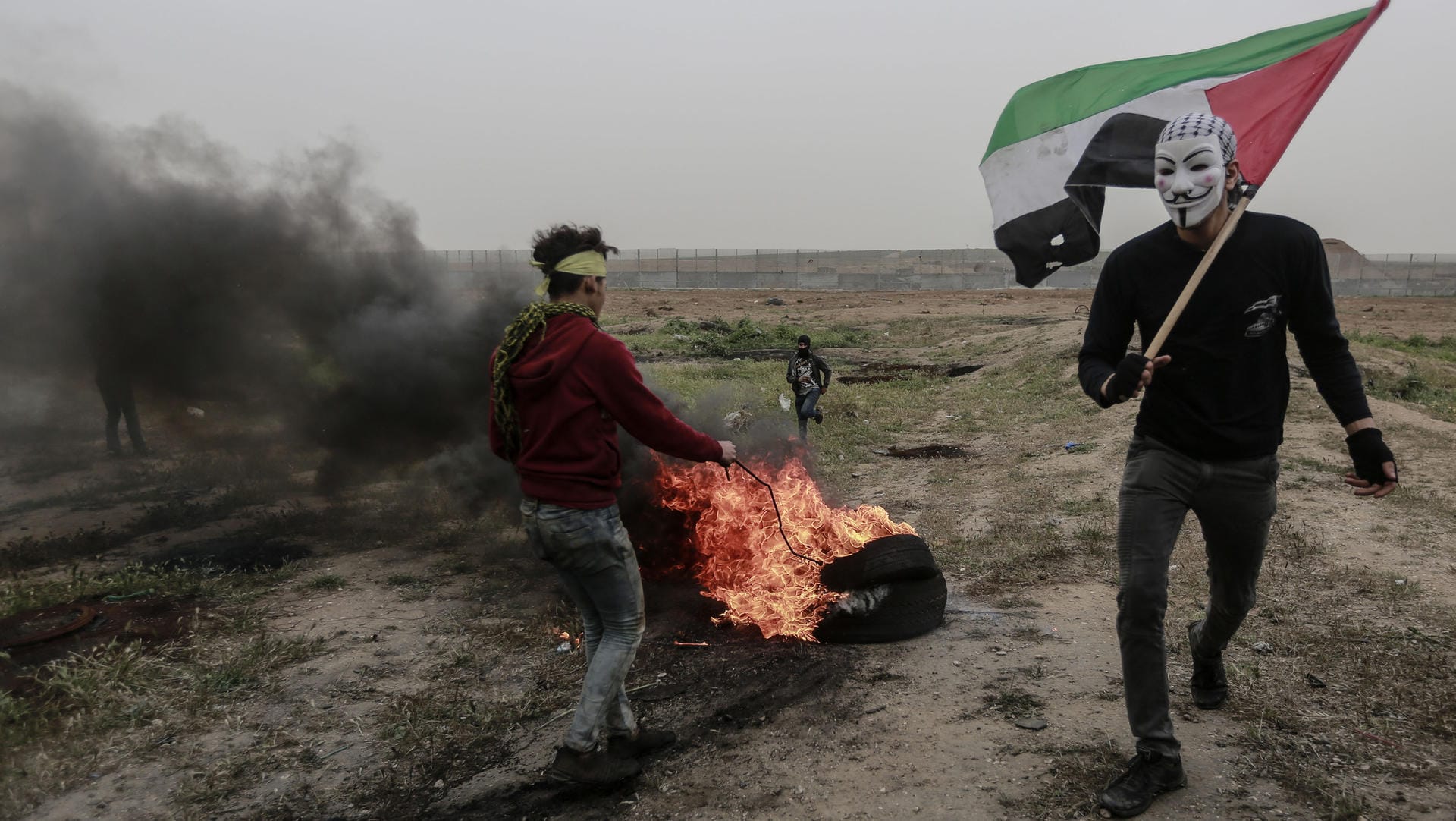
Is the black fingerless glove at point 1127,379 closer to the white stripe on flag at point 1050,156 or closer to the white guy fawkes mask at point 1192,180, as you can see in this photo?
the white guy fawkes mask at point 1192,180

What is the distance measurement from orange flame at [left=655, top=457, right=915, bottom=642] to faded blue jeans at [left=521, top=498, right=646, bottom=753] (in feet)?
5.14

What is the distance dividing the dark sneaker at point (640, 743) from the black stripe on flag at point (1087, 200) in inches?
110

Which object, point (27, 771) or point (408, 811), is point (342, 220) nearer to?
point (27, 771)

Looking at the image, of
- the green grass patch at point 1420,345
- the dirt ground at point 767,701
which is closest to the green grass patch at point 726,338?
the green grass patch at point 1420,345

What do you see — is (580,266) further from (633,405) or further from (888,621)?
(888,621)

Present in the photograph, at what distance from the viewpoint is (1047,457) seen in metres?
10.3

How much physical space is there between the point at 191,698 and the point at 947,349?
870 inches

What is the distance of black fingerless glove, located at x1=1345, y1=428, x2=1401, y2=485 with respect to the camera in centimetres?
314

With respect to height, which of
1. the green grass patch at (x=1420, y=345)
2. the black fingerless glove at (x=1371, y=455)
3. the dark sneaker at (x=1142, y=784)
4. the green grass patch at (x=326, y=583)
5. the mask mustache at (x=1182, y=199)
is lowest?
the green grass patch at (x=326, y=583)

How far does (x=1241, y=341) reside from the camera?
123 inches

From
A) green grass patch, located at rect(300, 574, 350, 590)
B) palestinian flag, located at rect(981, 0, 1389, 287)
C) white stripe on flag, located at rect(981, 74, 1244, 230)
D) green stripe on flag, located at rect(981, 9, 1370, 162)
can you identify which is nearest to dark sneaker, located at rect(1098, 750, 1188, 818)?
palestinian flag, located at rect(981, 0, 1389, 287)

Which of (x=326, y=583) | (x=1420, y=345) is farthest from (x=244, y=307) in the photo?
(x=1420, y=345)

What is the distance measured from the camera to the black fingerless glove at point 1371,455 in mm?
3141

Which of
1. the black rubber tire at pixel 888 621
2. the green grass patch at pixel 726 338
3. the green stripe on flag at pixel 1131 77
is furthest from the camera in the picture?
the green grass patch at pixel 726 338
